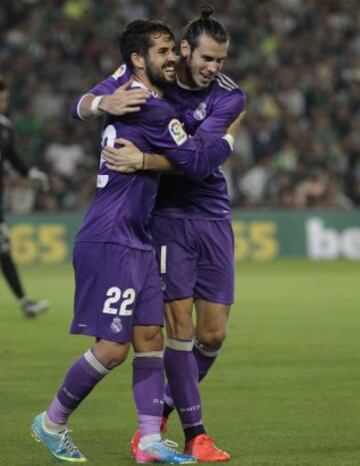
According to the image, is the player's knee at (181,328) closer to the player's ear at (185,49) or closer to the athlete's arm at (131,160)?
the athlete's arm at (131,160)

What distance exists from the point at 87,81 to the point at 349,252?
19.5 feet

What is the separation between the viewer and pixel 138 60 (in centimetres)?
648

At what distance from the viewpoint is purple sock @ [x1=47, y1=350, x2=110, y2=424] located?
641cm

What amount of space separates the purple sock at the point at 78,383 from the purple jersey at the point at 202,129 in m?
1.10

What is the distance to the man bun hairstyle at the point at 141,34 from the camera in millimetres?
6418

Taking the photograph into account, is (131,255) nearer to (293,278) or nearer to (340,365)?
(340,365)

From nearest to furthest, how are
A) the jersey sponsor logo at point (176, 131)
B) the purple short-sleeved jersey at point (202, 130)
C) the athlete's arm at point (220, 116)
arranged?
1. the jersey sponsor logo at point (176, 131)
2. the athlete's arm at point (220, 116)
3. the purple short-sleeved jersey at point (202, 130)

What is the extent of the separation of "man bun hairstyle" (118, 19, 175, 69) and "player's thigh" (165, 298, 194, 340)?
1350 mm

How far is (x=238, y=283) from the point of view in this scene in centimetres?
1878

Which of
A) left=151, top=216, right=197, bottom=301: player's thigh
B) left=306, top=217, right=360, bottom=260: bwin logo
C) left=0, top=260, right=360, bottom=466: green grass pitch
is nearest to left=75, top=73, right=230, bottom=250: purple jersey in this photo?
left=151, top=216, right=197, bottom=301: player's thigh

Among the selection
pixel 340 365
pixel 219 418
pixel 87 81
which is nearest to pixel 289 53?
pixel 87 81

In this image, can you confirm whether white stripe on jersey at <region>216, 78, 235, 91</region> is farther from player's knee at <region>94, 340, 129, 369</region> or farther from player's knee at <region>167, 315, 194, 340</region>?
player's knee at <region>94, 340, 129, 369</region>

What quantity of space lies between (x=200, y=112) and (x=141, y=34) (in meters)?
0.78

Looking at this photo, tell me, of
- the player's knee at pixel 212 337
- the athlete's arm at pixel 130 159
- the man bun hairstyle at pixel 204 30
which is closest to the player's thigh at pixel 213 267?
the player's knee at pixel 212 337
